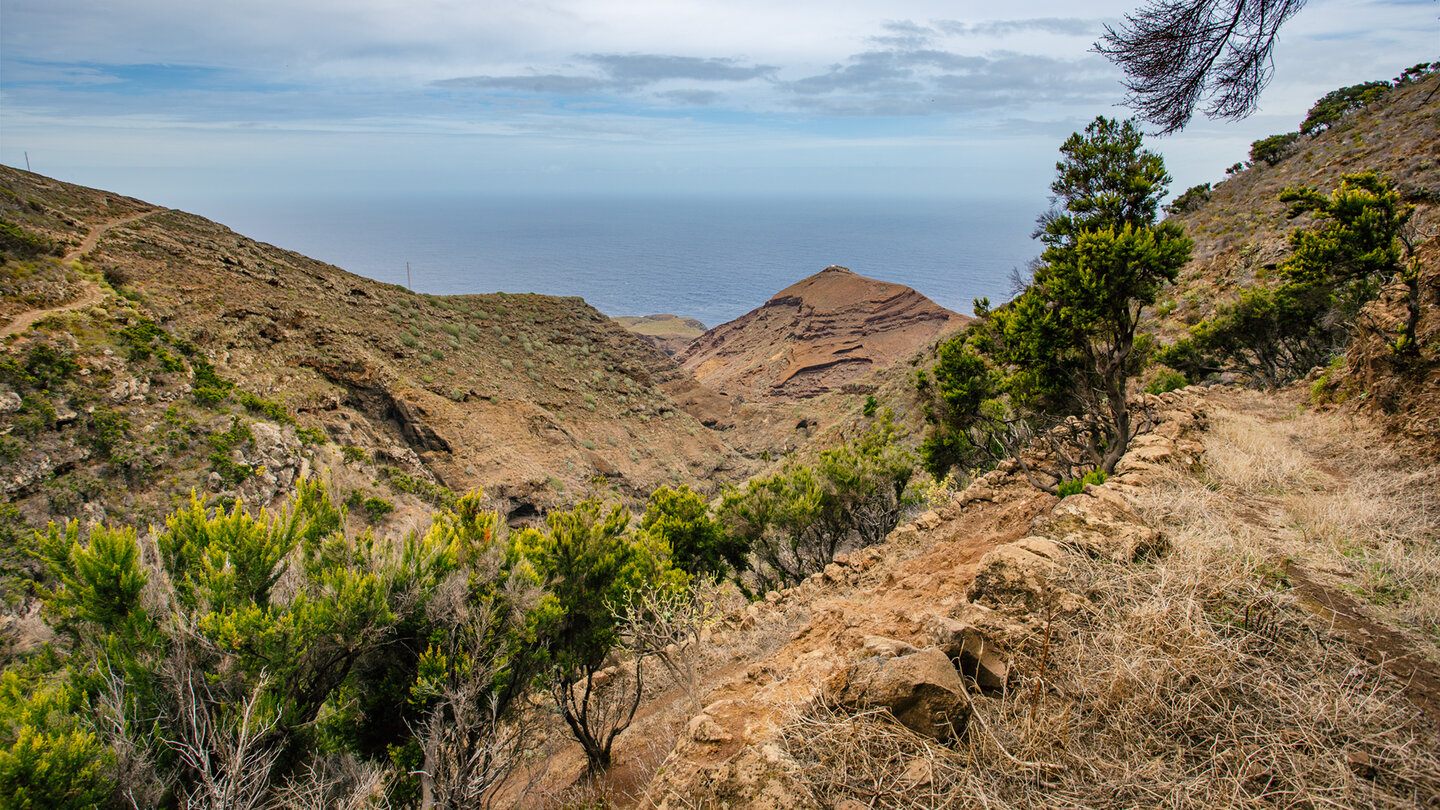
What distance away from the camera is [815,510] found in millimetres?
14602

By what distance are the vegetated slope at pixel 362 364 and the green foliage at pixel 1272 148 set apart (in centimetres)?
3505

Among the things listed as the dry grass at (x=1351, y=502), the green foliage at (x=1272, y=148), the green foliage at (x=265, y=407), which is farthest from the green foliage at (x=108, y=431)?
the green foliage at (x=1272, y=148)

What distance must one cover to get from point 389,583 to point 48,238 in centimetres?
2280

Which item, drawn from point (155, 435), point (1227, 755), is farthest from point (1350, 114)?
point (155, 435)

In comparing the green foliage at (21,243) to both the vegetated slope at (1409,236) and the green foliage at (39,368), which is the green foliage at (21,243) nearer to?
the green foliage at (39,368)

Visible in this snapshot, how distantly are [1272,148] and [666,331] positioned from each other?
7504cm

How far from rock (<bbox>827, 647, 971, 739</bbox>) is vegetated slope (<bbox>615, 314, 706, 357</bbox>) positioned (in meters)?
76.3

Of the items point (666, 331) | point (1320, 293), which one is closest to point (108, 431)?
point (1320, 293)

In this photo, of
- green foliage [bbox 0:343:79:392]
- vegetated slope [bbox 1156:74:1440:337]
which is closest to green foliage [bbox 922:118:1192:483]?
vegetated slope [bbox 1156:74:1440:337]

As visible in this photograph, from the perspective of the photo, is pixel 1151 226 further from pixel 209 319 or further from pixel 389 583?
pixel 209 319

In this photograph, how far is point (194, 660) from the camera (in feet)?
16.3

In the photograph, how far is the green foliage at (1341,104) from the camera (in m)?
31.5

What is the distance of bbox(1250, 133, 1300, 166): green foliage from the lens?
32.0 meters

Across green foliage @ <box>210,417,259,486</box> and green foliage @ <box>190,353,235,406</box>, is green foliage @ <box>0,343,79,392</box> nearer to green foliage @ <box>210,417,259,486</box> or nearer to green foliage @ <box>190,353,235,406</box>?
green foliage @ <box>190,353,235,406</box>
